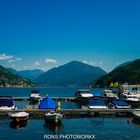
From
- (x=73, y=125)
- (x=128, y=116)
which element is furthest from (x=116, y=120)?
(x=73, y=125)

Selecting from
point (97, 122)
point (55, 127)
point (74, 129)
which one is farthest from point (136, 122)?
point (55, 127)

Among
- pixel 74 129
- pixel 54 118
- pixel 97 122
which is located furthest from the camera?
pixel 97 122

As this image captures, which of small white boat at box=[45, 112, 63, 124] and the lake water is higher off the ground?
small white boat at box=[45, 112, 63, 124]

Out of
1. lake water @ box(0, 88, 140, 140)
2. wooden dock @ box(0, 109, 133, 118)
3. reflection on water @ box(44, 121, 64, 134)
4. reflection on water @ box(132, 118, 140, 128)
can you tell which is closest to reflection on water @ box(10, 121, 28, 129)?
lake water @ box(0, 88, 140, 140)

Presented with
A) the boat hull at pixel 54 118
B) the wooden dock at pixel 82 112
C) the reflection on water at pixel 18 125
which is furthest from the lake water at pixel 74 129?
the wooden dock at pixel 82 112

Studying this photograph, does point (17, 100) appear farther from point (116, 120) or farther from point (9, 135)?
point (9, 135)

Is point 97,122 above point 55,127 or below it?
above

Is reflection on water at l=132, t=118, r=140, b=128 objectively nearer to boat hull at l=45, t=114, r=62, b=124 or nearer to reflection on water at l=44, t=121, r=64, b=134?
reflection on water at l=44, t=121, r=64, b=134

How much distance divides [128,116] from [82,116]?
943cm

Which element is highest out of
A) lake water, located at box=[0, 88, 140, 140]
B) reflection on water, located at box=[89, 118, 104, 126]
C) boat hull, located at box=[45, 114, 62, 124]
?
boat hull, located at box=[45, 114, 62, 124]

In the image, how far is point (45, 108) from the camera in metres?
65.7

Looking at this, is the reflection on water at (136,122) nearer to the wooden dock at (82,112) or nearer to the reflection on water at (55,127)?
the wooden dock at (82,112)

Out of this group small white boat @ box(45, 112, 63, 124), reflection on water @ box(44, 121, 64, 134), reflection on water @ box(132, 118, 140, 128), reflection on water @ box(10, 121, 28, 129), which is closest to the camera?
reflection on water @ box(44, 121, 64, 134)

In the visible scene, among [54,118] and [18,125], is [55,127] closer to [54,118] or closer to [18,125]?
[54,118]
